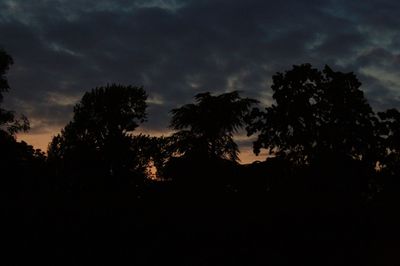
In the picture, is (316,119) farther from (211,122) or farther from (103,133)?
(103,133)

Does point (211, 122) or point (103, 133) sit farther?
point (103, 133)

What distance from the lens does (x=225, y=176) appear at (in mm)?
26438

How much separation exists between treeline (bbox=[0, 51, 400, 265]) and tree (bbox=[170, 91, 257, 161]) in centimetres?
6

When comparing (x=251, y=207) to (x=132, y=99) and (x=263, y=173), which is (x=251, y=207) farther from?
(x=132, y=99)

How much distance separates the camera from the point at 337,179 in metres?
25.9

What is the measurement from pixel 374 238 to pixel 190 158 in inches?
539

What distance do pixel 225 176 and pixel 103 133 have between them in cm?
1848

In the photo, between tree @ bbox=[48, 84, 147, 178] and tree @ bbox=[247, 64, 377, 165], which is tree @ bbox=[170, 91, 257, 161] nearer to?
tree @ bbox=[247, 64, 377, 165]

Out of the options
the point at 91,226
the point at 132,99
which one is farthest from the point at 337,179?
the point at 132,99

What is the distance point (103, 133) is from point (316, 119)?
1992cm

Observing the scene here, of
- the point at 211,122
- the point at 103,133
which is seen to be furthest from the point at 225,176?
the point at 103,133

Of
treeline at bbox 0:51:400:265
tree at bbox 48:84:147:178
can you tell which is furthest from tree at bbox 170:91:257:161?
tree at bbox 48:84:147:178

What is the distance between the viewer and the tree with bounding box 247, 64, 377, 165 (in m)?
27.7

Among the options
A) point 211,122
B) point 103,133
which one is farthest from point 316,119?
point 103,133
